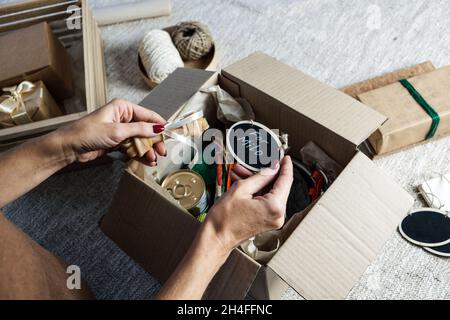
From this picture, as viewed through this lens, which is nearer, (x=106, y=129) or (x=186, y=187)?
(x=106, y=129)

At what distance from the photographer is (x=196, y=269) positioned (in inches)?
25.9

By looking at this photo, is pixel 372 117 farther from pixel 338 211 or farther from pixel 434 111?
pixel 434 111

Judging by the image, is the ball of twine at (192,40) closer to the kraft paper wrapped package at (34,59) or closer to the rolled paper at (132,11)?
the rolled paper at (132,11)

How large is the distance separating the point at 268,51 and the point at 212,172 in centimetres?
68

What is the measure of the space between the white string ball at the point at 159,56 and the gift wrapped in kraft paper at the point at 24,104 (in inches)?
12.8

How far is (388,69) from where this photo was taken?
1387mm

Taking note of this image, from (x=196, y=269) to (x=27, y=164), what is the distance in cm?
39

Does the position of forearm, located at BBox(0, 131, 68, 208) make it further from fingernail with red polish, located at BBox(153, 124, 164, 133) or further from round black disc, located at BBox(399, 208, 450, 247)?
round black disc, located at BBox(399, 208, 450, 247)

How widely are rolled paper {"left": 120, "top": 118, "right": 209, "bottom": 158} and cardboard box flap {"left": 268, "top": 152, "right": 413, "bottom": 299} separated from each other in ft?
1.09

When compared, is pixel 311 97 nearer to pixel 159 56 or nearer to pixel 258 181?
pixel 258 181

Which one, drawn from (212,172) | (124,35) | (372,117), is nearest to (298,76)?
(372,117)

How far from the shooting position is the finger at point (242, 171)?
2.85ft

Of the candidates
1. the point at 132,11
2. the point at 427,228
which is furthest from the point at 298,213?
the point at 132,11

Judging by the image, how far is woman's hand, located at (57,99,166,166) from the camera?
77 centimetres
